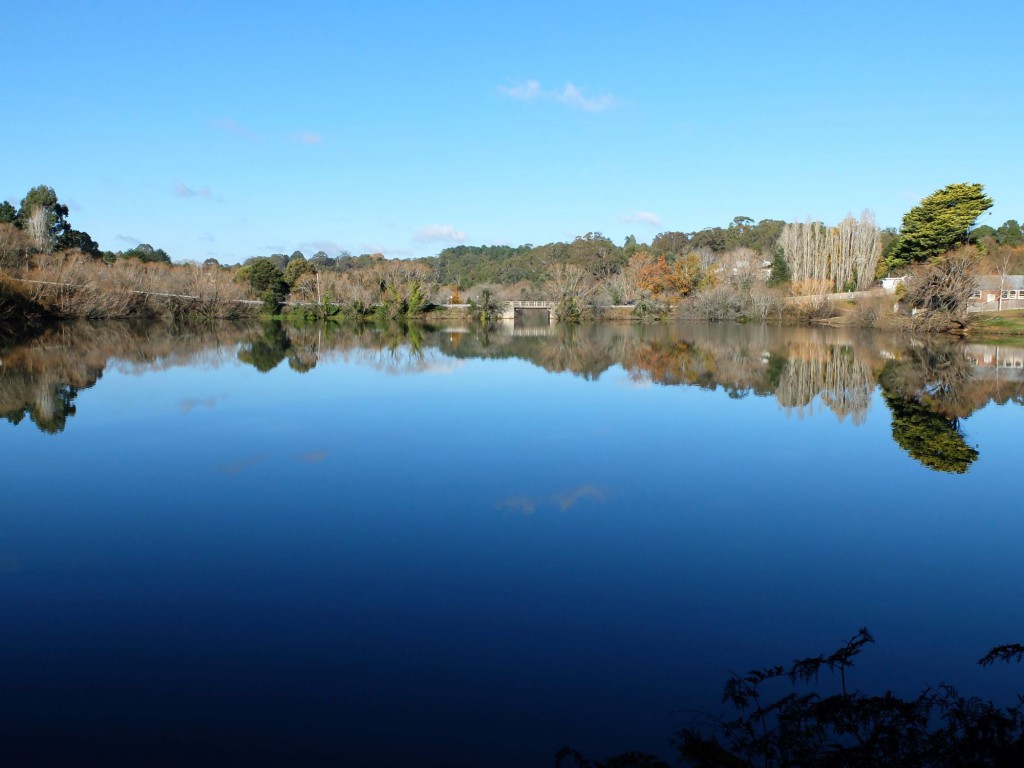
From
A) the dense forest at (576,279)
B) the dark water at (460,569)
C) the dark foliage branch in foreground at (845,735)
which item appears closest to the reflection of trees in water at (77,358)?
the dark water at (460,569)

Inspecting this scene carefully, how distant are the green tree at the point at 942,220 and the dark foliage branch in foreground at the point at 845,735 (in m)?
43.6

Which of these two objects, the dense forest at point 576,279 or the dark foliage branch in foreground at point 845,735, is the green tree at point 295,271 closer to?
the dense forest at point 576,279

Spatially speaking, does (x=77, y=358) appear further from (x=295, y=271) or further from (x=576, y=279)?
(x=295, y=271)

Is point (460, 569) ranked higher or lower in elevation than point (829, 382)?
lower

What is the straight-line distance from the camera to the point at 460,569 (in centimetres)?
579

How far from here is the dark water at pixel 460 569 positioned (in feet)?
12.8

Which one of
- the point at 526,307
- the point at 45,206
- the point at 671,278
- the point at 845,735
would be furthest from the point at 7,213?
the point at 845,735

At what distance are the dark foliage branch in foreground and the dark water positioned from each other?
0.29 metres

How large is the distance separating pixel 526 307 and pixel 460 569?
51443mm

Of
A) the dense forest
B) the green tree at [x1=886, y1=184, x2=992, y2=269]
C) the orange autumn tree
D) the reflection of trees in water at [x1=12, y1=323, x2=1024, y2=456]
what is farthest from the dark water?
the orange autumn tree

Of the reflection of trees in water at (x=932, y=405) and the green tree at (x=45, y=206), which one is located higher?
the green tree at (x=45, y=206)

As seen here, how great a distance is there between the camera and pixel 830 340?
103 feet

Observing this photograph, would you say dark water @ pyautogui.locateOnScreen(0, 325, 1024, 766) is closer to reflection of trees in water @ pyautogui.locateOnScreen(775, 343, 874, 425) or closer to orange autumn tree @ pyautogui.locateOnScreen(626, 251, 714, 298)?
reflection of trees in water @ pyautogui.locateOnScreen(775, 343, 874, 425)

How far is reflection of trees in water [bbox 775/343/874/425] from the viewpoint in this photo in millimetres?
14009
